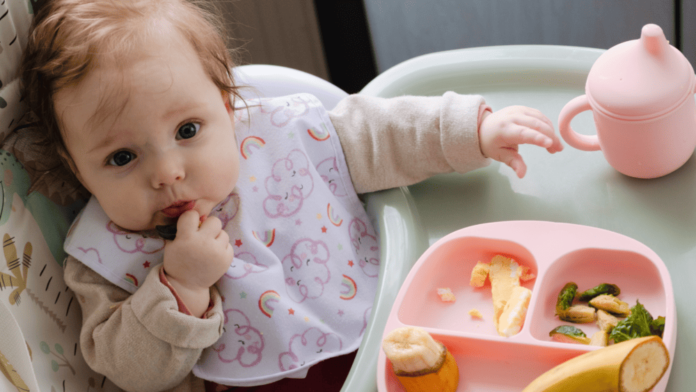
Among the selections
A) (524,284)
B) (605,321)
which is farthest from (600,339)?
(524,284)

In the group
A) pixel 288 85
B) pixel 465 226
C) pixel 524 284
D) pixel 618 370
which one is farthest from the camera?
pixel 288 85

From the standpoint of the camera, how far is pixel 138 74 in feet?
2.38

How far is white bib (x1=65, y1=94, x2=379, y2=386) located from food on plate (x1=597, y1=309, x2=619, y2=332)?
1.10ft

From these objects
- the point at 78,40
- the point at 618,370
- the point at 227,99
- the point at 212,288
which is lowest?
the point at 212,288

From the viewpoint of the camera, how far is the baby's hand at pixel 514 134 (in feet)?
2.60

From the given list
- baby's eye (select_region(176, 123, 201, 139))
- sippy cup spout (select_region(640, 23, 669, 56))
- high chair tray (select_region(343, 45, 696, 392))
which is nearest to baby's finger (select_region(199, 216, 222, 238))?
baby's eye (select_region(176, 123, 201, 139))

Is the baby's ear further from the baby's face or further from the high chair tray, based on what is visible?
the high chair tray

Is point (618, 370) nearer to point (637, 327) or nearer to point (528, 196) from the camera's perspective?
point (637, 327)

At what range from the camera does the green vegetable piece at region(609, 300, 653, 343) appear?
1.94 feet

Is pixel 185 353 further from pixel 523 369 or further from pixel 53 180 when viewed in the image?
pixel 523 369

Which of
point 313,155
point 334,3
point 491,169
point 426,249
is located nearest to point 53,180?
point 313,155

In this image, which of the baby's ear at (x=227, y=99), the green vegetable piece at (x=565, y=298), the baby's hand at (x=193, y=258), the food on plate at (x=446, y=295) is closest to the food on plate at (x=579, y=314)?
the green vegetable piece at (x=565, y=298)

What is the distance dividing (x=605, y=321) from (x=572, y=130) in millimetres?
261

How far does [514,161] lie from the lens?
82cm
